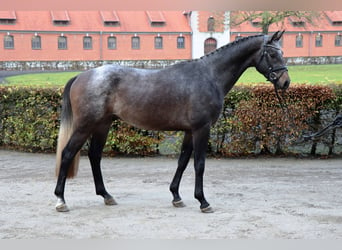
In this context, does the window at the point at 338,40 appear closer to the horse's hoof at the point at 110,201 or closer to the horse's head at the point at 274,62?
the horse's head at the point at 274,62

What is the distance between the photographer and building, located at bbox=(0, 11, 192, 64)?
44.9 m

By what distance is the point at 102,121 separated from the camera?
495 centimetres

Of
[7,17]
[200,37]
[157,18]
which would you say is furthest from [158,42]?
[7,17]

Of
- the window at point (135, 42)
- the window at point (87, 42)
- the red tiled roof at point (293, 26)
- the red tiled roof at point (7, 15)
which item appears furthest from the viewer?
the window at point (135, 42)

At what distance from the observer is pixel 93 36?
46.6m

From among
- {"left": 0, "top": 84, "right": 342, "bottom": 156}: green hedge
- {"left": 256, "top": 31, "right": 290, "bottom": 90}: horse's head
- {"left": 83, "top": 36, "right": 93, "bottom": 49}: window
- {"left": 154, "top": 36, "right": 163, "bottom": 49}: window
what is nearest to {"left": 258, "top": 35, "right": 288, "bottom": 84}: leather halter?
{"left": 256, "top": 31, "right": 290, "bottom": 90}: horse's head

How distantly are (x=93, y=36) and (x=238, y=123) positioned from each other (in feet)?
136

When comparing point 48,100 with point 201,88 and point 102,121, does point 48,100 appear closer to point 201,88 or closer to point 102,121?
point 102,121

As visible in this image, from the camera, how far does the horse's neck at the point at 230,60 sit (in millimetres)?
4969

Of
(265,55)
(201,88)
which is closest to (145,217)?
(201,88)

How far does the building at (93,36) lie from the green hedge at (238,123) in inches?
1542

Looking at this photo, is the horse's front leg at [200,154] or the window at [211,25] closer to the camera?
the horse's front leg at [200,154]

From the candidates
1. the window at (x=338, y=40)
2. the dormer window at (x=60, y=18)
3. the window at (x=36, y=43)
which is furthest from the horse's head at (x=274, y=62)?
the window at (x=338, y=40)

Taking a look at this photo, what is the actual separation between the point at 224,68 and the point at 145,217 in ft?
7.28
